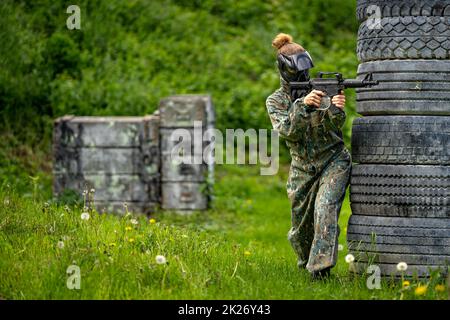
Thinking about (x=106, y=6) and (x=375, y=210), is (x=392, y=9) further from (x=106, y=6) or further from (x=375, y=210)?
(x=106, y=6)

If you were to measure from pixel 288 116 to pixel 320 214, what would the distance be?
82 centimetres

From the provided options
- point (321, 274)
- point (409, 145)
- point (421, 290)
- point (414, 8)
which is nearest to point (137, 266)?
point (321, 274)

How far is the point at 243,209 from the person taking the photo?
12.6 m

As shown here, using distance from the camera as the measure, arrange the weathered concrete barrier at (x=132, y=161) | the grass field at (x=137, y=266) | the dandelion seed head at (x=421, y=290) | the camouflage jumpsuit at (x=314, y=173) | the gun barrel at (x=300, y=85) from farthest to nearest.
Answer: the weathered concrete barrier at (x=132, y=161), the gun barrel at (x=300, y=85), the camouflage jumpsuit at (x=314, y=173), the grass field at (x=137, y=266), the dandelion seed head at (x=421, y=290)

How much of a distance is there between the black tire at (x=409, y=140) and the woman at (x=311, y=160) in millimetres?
268

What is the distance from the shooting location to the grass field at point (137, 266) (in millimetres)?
6012

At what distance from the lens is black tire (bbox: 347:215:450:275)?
6605 mm

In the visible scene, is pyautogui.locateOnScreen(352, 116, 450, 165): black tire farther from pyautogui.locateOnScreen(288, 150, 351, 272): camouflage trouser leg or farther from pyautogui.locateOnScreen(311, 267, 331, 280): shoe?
pyautogui.locateOnScreen(311, 267, 331, 280): shoe

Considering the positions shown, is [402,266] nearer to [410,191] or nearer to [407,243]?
[407,243]

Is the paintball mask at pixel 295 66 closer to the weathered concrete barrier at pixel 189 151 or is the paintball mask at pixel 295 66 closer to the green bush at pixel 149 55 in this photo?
the weathered concrete barrier at pixel 189 151

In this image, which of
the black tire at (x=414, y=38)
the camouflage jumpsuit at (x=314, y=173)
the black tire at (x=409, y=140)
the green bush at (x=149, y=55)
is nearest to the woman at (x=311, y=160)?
the camouflage jumpsuit at (x=314, y=173)

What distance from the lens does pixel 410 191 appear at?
6.66 meters
